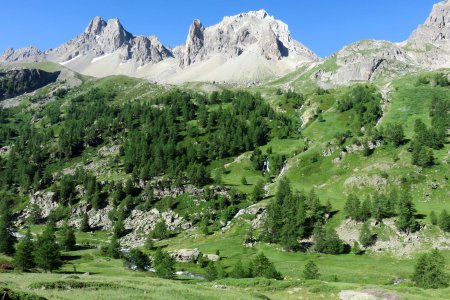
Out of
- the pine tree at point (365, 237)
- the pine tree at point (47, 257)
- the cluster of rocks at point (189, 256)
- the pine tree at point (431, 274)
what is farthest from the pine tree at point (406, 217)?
the pine tree at point (47, 257)

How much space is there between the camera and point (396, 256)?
111000mm

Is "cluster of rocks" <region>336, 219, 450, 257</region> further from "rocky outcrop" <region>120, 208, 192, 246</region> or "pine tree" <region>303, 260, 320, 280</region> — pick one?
"rocky outcrop" <region>120, 208, 192, 246</region>

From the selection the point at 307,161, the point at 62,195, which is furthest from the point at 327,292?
the point at 62,195

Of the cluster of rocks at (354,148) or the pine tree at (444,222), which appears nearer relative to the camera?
the pine tree at (444,222)

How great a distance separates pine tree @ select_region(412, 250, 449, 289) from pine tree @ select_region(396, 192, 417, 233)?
36122 millimetres

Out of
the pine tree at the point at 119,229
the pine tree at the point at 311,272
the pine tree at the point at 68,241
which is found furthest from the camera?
the pine tree at the point at 119,229

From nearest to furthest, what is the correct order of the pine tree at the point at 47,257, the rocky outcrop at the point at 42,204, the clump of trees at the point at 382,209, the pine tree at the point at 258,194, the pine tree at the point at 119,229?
the pine tree at the point at 47,257, the clump of trees at the point at 382,209, the pine tree at the point at 119,229, the pine tree at the point at 258,194, the rocky outcrop at the point at 42,204

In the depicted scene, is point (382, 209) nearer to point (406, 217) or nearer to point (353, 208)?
point (406, 217)

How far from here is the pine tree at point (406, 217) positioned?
116 metres

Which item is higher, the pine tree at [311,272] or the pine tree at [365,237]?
the pine tree at [365,237]

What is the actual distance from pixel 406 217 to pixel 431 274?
144 feet

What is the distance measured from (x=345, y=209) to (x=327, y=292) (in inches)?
3082

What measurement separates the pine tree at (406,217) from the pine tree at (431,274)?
36.1 metres

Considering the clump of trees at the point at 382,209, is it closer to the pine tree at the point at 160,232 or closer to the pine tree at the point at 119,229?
the pine tree at the point at 160,232
